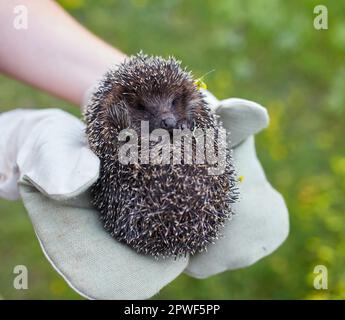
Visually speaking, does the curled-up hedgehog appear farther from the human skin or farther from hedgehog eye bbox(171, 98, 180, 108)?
the human skin

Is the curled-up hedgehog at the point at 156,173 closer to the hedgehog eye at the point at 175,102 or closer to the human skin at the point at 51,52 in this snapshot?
the hedgehog eye at the point at 175,102

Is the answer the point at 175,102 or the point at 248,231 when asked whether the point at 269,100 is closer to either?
the point at 248,231

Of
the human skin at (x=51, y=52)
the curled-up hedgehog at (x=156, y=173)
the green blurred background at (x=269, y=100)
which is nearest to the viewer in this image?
the curled-up hedgehog at (x=156, y=173)

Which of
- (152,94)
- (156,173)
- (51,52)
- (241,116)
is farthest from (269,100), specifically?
(156,173)

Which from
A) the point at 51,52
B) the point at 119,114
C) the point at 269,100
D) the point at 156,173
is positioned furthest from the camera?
the point at 269,100

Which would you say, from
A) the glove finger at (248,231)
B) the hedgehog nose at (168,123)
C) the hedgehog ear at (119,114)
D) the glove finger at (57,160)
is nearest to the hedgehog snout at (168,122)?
the hedgehog nose at (168,123)

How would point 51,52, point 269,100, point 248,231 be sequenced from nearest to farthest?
1. point 248,231
2. point 51,52
3. point 269,100

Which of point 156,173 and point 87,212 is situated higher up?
point 156,173
